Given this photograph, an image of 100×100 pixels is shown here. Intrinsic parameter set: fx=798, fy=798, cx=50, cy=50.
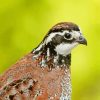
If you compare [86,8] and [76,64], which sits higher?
[86,8]

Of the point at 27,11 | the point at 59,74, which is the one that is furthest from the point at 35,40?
the point at 59,74

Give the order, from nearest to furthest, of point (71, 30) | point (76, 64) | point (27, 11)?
point (71, 30) < point (76, 64) < point (27, 11)

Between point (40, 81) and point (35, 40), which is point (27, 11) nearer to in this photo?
point (35, 40)

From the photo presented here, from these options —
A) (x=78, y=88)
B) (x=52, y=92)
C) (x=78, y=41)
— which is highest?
(x=78, y=41)

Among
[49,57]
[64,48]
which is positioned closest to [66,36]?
[64,48]

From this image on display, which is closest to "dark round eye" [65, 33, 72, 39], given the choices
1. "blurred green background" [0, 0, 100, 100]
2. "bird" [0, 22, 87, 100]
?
"bird" [0, 22, 87, 100]

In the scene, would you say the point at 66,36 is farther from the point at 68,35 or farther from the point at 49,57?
the point at 49,57

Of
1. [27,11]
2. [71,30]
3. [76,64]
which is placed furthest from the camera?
[27,11]
